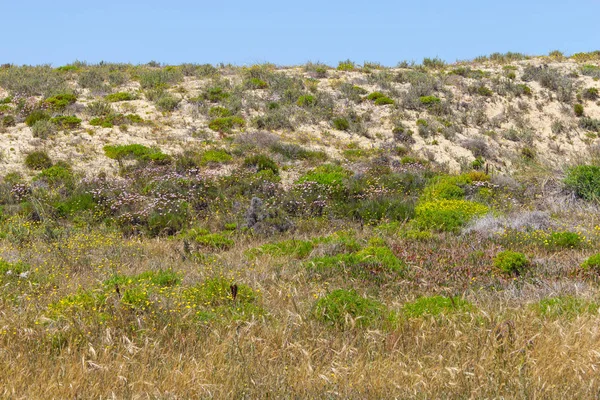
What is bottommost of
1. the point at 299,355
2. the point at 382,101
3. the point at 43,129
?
the point at 43,129

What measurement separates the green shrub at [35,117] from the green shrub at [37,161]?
11.1ft

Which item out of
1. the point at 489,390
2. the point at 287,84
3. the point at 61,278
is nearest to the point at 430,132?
the point at 287,84

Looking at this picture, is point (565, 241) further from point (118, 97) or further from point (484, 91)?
point (118, 97)

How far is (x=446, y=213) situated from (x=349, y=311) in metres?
6.56

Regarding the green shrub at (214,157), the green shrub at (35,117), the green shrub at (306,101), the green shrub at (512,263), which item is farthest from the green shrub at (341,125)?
the green shrub at (512,263)

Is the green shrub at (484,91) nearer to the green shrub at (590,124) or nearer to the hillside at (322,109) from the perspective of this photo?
the hillside at (322,109)

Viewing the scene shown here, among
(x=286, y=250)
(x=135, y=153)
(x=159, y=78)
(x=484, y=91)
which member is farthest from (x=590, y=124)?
(x=159, y=78)

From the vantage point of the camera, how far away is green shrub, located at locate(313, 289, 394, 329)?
5.38 metres

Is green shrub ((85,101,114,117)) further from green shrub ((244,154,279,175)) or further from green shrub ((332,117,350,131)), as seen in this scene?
green shrub ((332,117,350,131))

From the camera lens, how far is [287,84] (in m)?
26.5

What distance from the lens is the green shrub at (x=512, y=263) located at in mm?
7664

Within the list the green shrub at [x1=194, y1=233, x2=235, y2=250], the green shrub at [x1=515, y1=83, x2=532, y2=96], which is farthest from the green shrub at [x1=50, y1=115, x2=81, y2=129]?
the green shrub at [x1=515, y1=83, x2=532, y2=96]

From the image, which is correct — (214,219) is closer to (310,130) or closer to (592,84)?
(310,130)

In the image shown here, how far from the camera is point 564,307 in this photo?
575 centimetres
